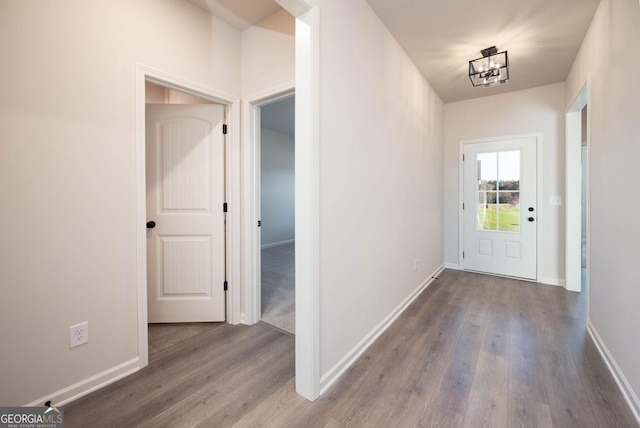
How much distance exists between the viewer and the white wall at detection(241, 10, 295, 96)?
227 centimetres

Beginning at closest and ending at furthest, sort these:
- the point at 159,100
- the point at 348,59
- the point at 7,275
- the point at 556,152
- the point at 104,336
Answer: the point at 7,275, the point at 104,336, the point at 348,59, the point at 159,100, the point at 556,152

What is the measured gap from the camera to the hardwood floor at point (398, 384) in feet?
4.78

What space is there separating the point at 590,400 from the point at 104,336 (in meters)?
2.98

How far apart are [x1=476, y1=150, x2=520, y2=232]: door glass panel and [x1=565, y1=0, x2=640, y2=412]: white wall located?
1.60 m

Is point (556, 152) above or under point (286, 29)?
under

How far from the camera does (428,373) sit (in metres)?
1.83

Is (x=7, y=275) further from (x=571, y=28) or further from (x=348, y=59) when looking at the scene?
(x=571, y=28)

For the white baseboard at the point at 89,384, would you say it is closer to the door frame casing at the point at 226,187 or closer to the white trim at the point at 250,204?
the door frame casing at the point at 226,187

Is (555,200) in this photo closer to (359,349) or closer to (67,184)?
(359,349)

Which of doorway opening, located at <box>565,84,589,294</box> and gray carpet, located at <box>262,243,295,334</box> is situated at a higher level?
doorway opening, located at <box>565,84,589,294</box>

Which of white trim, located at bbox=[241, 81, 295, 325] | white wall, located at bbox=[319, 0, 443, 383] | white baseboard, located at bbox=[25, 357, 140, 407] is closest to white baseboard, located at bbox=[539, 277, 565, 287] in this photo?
white wall, located at bbox=[319, 0, 443, 383]

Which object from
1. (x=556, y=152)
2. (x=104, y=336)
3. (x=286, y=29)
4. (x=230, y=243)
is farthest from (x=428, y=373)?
(x=556, y=152)

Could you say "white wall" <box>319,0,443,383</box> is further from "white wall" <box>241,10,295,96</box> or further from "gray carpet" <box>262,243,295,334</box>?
"gray carpet" <box>262,243,295,334</box>

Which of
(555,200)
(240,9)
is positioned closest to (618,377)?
(555,200)
